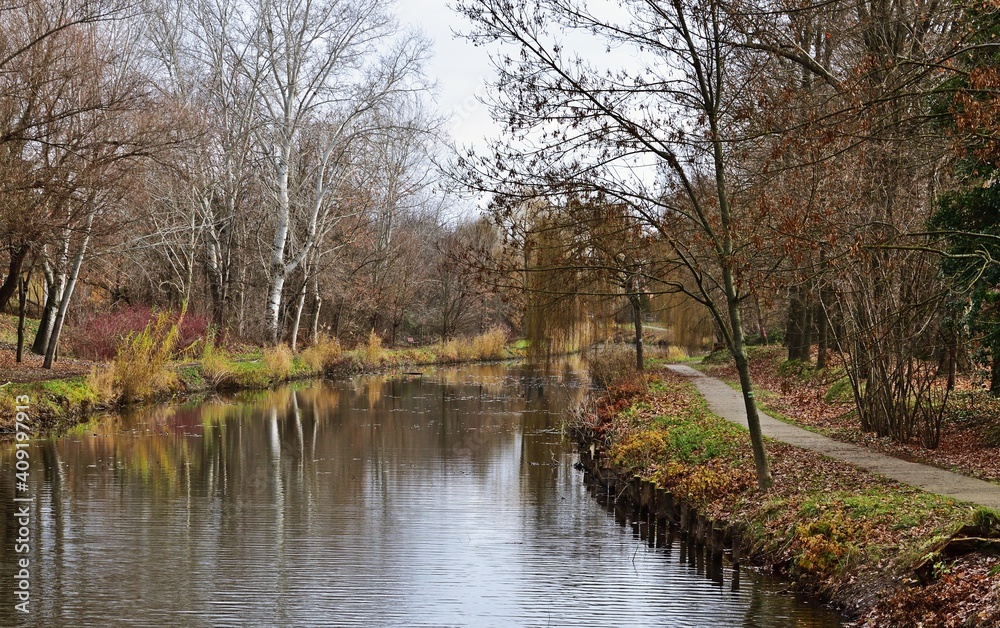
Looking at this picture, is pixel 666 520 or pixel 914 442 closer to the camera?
pixel 666 520

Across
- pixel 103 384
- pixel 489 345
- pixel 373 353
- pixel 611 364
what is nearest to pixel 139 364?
pixel 103 384

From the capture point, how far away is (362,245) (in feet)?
145

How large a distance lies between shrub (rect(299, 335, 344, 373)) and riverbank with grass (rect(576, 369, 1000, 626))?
22013 millimetres

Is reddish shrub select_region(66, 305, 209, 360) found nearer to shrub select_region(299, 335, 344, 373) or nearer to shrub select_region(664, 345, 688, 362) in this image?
shrub select_region(299, 335, 344, 373)

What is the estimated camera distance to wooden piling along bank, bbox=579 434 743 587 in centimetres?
1065

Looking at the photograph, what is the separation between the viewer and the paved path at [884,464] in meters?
10.4

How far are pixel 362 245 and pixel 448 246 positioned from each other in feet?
45.3

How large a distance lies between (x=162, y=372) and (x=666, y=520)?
56.2ft

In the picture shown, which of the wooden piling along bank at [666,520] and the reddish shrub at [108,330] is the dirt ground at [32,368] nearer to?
the reddish shrub at [108,330]

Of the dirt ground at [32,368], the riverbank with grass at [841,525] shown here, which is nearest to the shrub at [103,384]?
the dirt ground at [32,368]

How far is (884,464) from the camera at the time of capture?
1258 centimetres

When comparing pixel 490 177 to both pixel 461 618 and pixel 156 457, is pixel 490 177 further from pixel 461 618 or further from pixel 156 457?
pixel 156 457

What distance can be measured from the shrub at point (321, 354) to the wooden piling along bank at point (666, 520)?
21464mm

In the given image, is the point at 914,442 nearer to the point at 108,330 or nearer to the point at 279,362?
the point at 279,362
